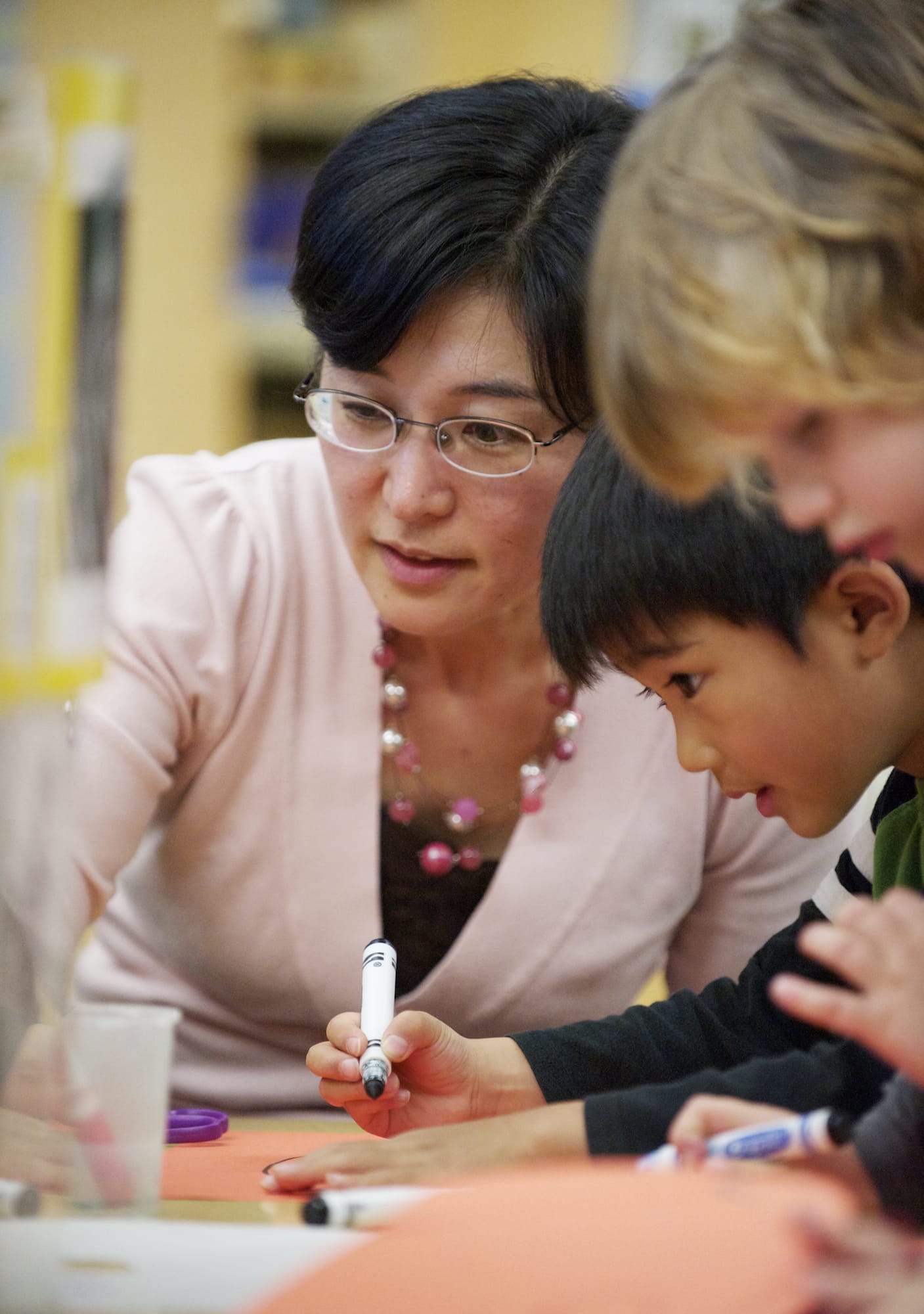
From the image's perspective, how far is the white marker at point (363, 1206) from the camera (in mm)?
667

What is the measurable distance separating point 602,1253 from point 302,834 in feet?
2.26

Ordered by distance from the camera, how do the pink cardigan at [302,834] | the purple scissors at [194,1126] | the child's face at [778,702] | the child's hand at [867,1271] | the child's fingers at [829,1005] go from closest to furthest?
the child's hand at [867,1271], the child's fingers at [829,1005], the child's face at [778,702], the purple scissors at [194,1126], the pink cardigan at [302,834]

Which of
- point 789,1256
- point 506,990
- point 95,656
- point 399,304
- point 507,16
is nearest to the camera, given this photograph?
point 789,1256

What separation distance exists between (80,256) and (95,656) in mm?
172

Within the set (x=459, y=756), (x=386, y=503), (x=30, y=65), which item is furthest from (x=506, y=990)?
(x=30, y=65)

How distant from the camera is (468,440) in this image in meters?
1.06

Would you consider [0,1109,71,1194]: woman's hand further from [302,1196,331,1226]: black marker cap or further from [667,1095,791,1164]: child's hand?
[667,1095,791,1164]: child's hand

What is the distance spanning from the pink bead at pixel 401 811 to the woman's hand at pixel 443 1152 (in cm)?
41

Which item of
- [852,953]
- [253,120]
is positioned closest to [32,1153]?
[852,953]

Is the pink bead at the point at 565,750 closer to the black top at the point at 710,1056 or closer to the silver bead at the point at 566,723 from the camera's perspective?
the silver bead at the point at 566,723

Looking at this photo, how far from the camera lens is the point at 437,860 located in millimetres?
1203

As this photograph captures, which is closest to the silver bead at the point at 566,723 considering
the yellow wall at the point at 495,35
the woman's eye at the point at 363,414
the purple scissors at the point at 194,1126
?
the woman's eye at the point at 363,414

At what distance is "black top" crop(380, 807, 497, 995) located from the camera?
1195 millimetres

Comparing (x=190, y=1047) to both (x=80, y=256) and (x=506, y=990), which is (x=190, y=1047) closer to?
(x=506, y=990)
